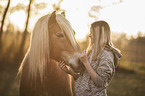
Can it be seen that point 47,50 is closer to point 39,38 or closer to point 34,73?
point 39,38

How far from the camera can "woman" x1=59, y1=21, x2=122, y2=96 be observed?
2156mm

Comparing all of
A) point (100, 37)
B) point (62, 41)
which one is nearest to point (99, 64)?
point (100, 37)

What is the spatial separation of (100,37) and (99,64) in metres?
0.50

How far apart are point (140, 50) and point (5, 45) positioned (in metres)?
58.9

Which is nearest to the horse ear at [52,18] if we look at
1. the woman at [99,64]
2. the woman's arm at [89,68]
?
the woman at [99,64]

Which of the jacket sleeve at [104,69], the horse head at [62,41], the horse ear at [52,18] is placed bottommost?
the jacket sleeve at [104,69]

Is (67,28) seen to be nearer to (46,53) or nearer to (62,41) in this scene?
Result: (62,41)

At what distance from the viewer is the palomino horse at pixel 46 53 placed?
241 centimetres

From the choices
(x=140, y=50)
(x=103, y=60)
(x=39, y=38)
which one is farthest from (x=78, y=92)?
(x=140, y=50)

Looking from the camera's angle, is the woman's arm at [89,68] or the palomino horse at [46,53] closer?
the woman's arm at [89,68]

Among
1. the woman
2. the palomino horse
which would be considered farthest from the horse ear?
the woman

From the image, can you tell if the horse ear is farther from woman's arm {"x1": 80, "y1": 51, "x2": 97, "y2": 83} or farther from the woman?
woman's arm {"x1": 80, "y1": 51, "x2": 97, "y2": 83}

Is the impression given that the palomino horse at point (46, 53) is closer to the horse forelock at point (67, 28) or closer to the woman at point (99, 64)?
the horse forelock at point (67, 28)

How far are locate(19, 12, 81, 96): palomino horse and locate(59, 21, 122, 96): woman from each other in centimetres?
24
